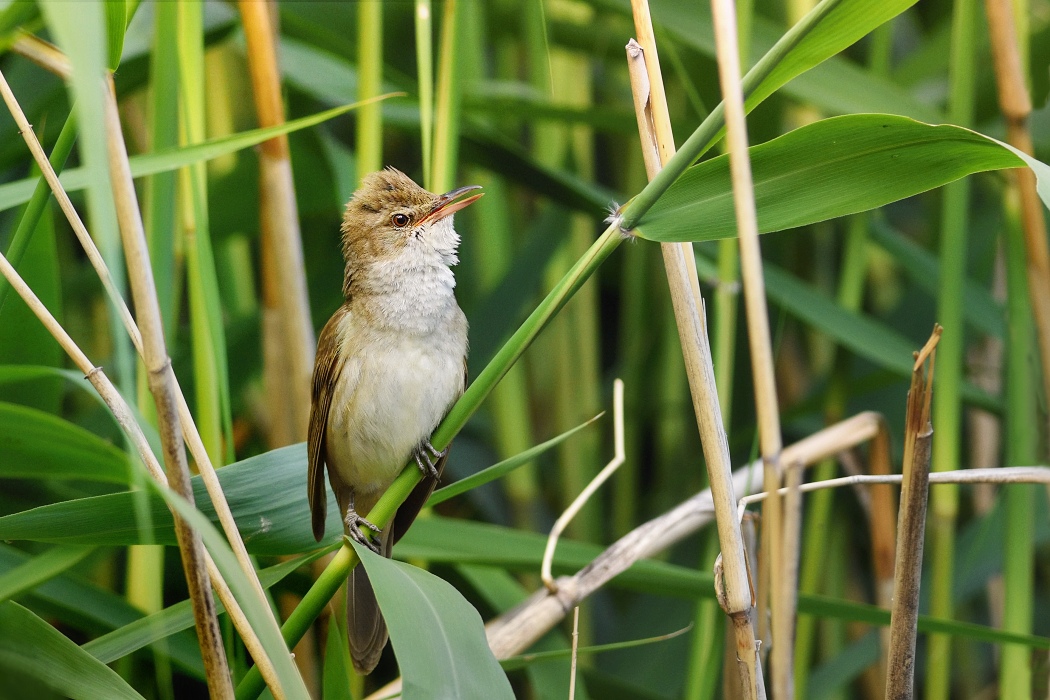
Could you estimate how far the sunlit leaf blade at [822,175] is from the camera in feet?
3.43

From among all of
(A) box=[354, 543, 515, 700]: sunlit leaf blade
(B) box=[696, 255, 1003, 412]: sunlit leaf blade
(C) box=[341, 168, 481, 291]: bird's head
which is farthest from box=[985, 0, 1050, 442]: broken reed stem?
(A) box=[354, 543, 515, 700]: sunlit leaf blade

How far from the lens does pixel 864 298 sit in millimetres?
2996

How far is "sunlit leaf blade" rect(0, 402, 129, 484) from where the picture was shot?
0.87 meters

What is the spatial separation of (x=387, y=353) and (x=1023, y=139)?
128 cm

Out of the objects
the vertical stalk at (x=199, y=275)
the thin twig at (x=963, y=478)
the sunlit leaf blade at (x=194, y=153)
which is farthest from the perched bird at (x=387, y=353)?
the thin twig at (x=963, y=478)

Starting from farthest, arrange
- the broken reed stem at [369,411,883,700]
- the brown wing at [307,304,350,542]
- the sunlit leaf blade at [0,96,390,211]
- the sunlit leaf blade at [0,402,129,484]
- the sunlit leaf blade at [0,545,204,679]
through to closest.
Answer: the brown wing at [307,304,350,542], the broken reed stem at [369,411,883,700], the sunlit leaf blade at [0,545,204,679], the sunlit leaf blade at [0,96,390,211], the sunlit leaf blade at [0,402,129,484]

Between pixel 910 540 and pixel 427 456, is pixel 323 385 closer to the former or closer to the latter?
pixel 427 456

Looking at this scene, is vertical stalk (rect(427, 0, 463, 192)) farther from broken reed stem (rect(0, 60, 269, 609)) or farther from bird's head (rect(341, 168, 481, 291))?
broken reed stem (rect(0, 60, 269, 609))

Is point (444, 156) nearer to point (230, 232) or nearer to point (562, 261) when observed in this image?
point (230, 232)

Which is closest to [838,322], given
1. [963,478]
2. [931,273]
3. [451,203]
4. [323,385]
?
[931,273]

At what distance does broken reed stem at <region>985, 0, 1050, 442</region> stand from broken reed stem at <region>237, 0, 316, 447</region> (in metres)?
1.29

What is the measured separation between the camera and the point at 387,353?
1.88m

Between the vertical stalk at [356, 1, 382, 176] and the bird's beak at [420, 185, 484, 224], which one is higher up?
the vertical stalk at [356, 1, 382, 176]

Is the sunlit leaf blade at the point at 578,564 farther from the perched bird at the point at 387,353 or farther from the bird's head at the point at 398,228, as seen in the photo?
the bird's head at the point at 398,228
